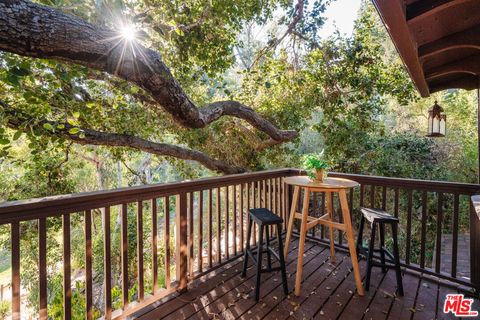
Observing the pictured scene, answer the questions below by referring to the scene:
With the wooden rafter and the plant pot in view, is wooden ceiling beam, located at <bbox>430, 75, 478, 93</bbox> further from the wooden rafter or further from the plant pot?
the plant pot

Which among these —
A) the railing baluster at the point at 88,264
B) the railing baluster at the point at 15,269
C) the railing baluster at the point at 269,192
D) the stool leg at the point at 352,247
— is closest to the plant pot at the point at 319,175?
the stool leg at the point at 352,247

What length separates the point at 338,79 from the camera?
15.8ft

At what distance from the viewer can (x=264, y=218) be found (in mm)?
2432

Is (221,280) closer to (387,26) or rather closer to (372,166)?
(387,26)

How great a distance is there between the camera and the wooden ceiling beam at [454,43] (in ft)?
6.56

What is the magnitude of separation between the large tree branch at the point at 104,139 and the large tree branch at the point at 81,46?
1.09m

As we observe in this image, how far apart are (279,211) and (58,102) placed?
332cm

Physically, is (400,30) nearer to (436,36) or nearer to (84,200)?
(436,36)

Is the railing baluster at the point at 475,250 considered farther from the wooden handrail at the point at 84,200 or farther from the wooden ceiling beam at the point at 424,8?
the wooden handrail at the point at 84,200

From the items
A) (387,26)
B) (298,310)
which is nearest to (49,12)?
(387,26)

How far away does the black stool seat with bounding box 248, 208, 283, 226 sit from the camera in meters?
2.35

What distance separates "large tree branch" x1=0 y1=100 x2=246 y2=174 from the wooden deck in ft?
6.89

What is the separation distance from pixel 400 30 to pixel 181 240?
2365 mm

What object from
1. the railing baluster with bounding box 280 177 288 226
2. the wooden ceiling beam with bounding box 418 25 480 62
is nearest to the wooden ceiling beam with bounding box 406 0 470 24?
the wooden ceiling beam with bounding box 418 25 480 62
